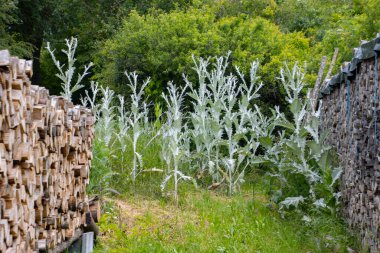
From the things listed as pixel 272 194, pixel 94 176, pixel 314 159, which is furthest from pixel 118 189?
pixel 314 159

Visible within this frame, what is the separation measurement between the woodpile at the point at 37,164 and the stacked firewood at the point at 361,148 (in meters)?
2.55

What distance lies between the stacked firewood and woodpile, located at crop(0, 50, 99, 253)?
255 cm

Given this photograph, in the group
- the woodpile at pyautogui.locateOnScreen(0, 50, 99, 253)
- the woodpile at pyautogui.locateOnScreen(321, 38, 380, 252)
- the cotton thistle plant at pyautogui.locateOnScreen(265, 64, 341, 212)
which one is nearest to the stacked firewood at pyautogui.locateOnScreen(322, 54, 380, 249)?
the woodpile at pyautogui.locateOnScreen(321, 38, 380, 252)

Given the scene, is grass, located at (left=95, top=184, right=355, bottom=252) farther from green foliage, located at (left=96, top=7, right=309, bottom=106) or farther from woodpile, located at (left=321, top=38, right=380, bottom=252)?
green foliage, located at (left=96, top=7, right=309, bottom=106)

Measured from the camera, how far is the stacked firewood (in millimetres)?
5102

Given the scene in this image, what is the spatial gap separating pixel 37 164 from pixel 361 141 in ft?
10.0

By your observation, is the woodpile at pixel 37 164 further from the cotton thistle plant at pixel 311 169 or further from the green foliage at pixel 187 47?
the green foliage at pixel 187 47

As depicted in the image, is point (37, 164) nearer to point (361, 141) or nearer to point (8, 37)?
point (361, 141)

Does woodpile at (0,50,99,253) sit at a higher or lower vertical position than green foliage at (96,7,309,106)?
lower

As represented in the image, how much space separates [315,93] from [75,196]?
5.49m

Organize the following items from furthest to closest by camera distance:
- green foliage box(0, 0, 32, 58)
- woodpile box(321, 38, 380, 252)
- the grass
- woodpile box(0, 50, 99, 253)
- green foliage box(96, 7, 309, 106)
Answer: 1. green foliage box(0, 0, 32, 58)
2. green foliage box(96, 7, 309, 106)
3. the grass
4. woodpile box(321, 38, 380, 252)
5. woodpile box(0, 50, 99, 253)

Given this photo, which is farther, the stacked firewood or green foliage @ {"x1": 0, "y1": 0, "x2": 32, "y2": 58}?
green foliage @ {"x1": 0, "y1": 0, "x2": 32, "y2": 58}

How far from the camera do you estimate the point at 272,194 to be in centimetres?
805

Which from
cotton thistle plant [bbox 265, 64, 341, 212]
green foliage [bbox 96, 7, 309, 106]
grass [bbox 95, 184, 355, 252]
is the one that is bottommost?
grass [bbox 95, 184, 355, 252]
